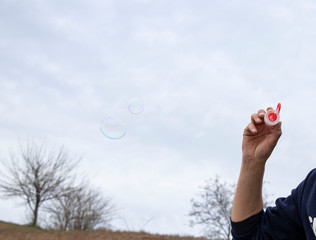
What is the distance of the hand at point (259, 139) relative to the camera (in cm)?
159

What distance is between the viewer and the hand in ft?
5.23

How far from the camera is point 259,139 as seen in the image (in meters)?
1.67

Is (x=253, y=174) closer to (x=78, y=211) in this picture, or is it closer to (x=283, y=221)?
A: (x=283, y=221)

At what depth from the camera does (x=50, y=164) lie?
1002 inches

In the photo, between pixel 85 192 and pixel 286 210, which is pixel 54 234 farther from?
pixel 286 210

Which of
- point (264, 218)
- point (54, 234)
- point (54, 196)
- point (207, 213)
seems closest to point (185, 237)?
point (54, 234)

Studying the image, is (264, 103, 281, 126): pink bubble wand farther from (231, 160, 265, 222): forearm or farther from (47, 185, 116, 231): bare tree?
(47, 185, 116, 231): bare tree

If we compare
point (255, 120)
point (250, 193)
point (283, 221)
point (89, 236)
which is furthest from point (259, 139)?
point (89, 236)

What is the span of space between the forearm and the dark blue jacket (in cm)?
3

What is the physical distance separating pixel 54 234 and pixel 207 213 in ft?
30.8

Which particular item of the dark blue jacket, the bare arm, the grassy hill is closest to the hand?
the bare arm

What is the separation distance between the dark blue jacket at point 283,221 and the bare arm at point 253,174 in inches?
1.6

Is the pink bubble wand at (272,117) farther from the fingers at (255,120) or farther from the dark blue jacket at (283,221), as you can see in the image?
the dark blue jacket at (283,221)

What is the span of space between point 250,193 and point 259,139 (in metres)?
0.24
